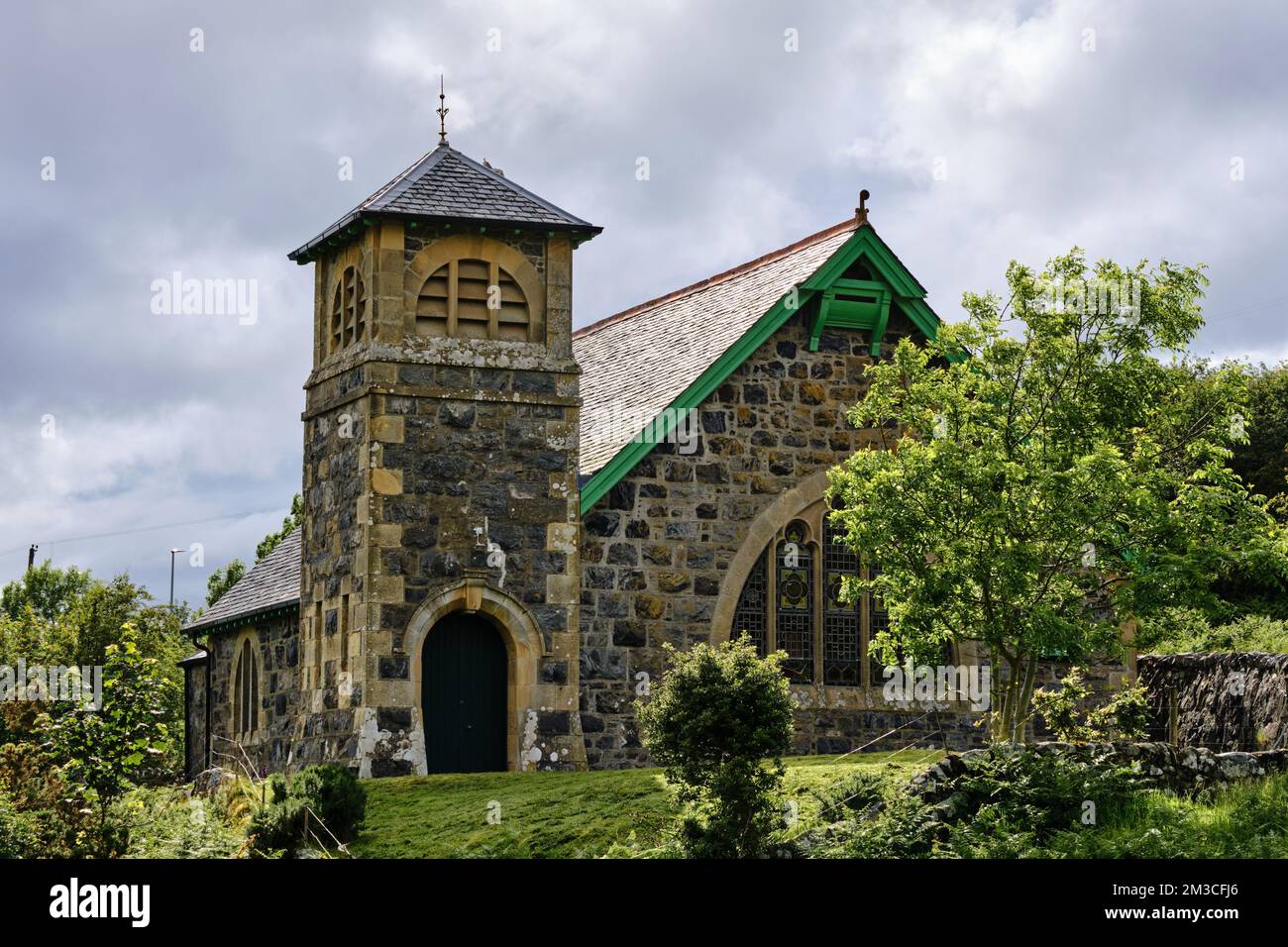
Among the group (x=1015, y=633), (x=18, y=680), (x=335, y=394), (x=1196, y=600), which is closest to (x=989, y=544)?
(x=1015, y=633)

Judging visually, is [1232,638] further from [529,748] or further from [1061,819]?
[1061,819]

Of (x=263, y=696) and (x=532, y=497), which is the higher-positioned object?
(x=532, y=497)

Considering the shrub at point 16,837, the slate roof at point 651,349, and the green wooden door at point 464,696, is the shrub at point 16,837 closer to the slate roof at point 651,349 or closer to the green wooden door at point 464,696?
the green wooden door at point 464,696

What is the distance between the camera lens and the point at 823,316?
27.0m

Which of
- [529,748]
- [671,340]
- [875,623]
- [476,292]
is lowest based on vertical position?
[529,748]

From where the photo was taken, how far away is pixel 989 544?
2097 cm

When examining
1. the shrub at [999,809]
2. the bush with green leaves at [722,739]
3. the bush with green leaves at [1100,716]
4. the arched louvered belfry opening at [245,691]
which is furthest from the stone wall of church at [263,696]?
the shrub at [999,809]

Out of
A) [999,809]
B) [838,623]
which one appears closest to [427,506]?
[838,623]

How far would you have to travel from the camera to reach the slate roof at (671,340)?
26.4 m

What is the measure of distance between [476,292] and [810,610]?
6642 millimetres

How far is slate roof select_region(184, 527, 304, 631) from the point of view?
93.0 feet

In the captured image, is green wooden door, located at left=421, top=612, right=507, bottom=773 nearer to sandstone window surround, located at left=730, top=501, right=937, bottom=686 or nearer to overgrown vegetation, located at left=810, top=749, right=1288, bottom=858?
sandstone window surround, located at left=730, top=501, right=937, bottom=686

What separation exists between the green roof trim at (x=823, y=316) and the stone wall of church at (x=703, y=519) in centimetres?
31
